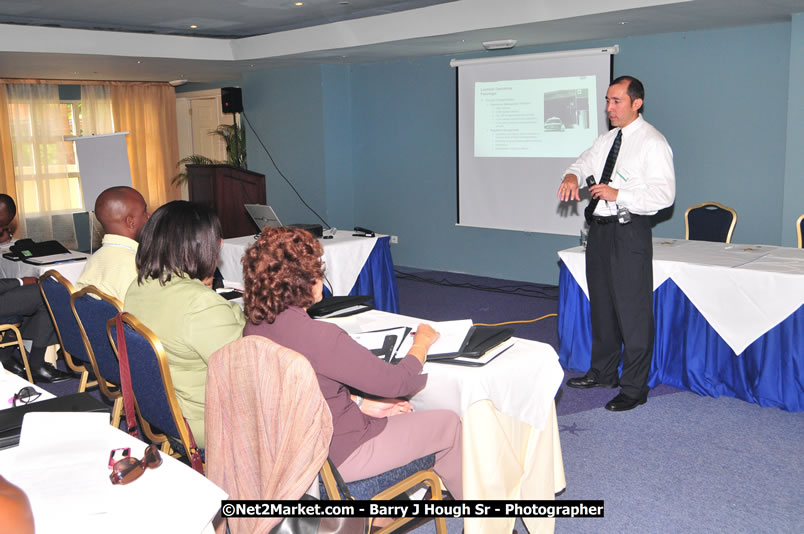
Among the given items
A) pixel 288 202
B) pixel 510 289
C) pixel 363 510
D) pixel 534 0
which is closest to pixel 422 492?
pixel 363 510

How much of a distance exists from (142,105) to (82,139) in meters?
5.46

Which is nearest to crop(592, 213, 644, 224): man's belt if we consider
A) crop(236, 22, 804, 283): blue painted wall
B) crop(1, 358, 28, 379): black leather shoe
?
crop(236, 22, 804, 283): blue painted wall

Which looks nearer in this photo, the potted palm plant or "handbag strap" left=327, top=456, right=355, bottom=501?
"handbag strap" left=327, top=456, right=355, bottom=501

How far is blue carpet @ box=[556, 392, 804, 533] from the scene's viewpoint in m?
2.54

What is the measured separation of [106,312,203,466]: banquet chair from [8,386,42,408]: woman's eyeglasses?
26cm

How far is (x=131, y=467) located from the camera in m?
1.34

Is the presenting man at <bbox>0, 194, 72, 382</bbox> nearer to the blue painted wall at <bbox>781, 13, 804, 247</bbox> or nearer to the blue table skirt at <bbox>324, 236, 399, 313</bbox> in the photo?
the blue table skirt at <bbox>324, 236, 399, 313</bbox>

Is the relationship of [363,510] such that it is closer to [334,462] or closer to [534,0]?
[334,462]

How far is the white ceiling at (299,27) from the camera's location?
16.6ft

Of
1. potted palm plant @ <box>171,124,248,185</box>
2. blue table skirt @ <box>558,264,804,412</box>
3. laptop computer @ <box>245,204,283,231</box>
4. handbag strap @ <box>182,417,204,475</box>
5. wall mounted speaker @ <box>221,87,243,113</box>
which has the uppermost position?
wall mounted speaker @ <box>221,87,243,113</box>

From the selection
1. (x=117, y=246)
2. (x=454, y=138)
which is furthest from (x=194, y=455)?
(x=454, y=138)

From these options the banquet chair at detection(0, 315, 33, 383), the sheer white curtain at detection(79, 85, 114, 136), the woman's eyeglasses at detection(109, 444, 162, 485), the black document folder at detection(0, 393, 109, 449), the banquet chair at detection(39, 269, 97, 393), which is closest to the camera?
the woman's eyeglasses at detection(109, 444, 162, 485)

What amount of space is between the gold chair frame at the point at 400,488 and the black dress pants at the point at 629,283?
1876 mm

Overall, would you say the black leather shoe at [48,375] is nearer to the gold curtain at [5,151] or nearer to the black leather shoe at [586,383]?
the black leather shoe at [586,383]
